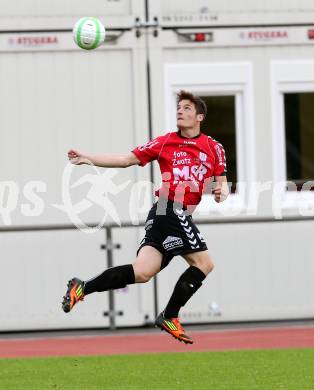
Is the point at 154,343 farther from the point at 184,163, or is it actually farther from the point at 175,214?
the point at 184,163

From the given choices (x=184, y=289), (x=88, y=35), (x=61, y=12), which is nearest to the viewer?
(x=184, y=289)

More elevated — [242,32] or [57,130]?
[242,32]

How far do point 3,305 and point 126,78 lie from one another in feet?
10.4

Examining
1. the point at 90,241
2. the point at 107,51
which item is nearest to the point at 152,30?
the point at 107,51

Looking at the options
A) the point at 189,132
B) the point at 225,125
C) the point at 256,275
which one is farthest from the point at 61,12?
the point at 189,132

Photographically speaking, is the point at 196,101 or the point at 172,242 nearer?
the point at 172,242

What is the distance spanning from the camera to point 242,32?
15.1 meters

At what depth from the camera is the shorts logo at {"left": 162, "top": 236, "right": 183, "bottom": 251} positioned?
1000 cm

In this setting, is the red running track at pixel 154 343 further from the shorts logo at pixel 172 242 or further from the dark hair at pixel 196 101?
the dark hair at pixel 196 101

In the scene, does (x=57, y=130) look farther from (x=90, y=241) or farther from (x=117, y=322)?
(x=117, y=322)

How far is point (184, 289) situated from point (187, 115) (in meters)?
1.46

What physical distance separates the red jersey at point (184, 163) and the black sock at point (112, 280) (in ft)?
2.33

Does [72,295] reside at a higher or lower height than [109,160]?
lower

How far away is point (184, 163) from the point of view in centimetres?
1009
